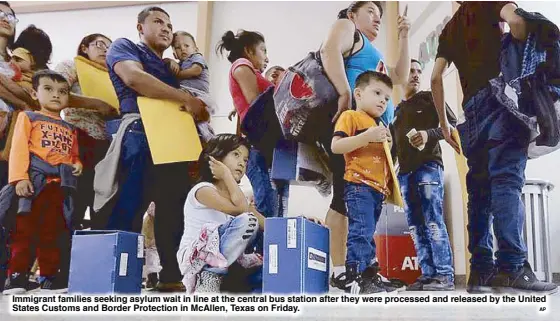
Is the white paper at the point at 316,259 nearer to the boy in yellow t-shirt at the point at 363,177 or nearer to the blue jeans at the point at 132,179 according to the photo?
the boy in yellow t-shirt at the point at 363,177

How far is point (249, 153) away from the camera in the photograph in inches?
96.2

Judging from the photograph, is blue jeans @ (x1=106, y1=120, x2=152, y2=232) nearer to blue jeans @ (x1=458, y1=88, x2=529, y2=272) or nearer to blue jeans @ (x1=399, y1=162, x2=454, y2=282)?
blue jeans @ (x1=399, y1=162, x2=454, y2=282)

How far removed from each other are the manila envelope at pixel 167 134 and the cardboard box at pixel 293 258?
0.55 m

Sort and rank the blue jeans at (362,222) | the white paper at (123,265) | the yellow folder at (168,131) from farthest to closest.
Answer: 1. the yellow folder at (168,131)
2. the white paper at (123,265)
3. the blue jeans at (362,222)

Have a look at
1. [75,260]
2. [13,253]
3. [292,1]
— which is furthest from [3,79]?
[292,1]

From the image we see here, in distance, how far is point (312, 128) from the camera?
2.36 m

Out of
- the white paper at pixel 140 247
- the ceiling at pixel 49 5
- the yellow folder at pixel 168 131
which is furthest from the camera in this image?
the ceiling at pixel 49 5

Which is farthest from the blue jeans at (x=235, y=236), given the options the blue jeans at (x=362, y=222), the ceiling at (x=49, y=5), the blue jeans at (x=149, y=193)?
the ceiling at (x=49, y=5)

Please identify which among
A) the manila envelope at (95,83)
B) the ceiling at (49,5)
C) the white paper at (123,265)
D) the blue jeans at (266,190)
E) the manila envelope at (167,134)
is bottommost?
the white paper at (123,265)

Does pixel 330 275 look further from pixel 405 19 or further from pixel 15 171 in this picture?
pixel 15 171

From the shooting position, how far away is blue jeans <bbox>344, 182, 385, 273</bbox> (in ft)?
7.23

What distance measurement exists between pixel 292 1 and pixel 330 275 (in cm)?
127

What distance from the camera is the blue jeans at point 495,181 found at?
6.95 ft

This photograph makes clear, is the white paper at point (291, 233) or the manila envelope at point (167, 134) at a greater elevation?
the manila envelope at point (167, 134)
